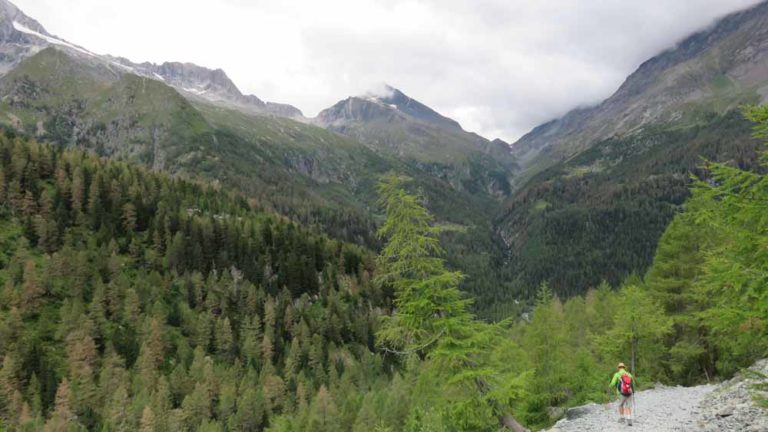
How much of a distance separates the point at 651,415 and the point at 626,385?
168 inches

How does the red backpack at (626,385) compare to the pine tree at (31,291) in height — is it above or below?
above

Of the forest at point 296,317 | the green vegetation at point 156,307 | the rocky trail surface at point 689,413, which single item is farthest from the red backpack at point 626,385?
the green vegetation at point 156,307

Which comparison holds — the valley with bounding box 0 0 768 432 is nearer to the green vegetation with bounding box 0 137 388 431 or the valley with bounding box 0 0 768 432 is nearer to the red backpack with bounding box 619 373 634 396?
the green vegetation with bounding box 0 137 388 431

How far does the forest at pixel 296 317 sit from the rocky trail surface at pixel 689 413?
3384mm

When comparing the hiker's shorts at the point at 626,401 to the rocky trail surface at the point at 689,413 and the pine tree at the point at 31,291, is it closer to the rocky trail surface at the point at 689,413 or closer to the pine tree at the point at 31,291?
the rocky trail surface at the point at 689,413

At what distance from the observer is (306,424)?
74.1 meters

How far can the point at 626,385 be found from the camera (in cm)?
2291

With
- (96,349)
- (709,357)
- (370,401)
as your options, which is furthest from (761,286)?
(96,349)

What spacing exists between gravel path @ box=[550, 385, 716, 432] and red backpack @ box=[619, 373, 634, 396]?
1676 mm

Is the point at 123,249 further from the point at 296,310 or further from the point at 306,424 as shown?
the point at 306,424

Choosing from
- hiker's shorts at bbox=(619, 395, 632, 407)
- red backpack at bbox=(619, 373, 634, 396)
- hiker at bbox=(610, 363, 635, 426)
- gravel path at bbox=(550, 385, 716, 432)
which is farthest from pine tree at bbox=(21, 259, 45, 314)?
red backpack at bbox=(619, 373, 634, 396)

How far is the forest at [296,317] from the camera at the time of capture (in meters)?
23.1

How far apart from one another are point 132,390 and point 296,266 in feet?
194

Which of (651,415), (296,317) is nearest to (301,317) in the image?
(296,317)
